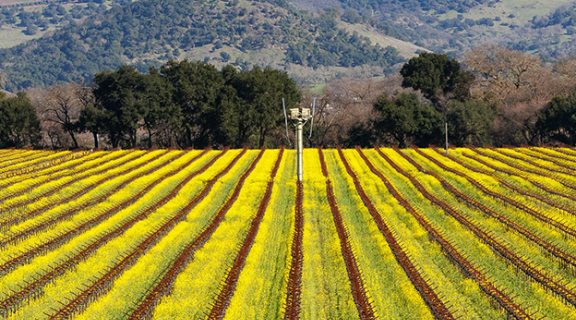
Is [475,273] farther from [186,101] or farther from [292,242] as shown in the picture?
[186,101]

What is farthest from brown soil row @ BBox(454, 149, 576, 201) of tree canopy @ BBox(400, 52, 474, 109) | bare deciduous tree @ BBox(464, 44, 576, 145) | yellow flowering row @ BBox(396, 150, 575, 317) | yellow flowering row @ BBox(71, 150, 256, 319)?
tree canopy @ BBox(400, 52, 474, 109)

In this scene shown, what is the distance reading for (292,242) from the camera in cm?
2947

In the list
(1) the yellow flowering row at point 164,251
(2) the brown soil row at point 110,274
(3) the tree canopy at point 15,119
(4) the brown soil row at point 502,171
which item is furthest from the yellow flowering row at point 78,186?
(4) the brown soil row at point 502,171

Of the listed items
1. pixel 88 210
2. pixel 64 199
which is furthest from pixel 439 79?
pixel 88 210

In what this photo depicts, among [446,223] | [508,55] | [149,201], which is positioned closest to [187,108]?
[149,201]

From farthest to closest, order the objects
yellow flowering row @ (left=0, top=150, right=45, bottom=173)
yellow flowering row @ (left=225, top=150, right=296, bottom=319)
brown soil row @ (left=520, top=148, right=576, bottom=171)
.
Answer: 1. yellow flowering row @ (left=0, top=150, right=45, bottom=173)
2. brown soil row @ (left=520, top=148, right=576, bottom=171)
3. yellow flowering row @ (left=225, top=150, right=296, bottom=319)

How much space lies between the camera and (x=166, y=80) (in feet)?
258

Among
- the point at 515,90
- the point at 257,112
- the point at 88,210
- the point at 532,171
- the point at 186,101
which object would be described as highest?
the point at 515,90

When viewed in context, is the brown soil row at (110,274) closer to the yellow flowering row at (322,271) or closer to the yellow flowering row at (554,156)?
the yellow flowering row at (322,271)

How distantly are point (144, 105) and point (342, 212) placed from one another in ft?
150

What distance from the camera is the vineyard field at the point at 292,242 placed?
22219 mm

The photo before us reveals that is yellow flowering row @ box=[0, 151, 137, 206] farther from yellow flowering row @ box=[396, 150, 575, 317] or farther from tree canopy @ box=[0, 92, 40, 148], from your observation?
yellow flowering row @ box=[396, 150, 575, 317]

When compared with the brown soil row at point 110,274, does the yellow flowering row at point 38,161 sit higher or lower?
higher

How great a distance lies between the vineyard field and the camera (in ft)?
72.9
